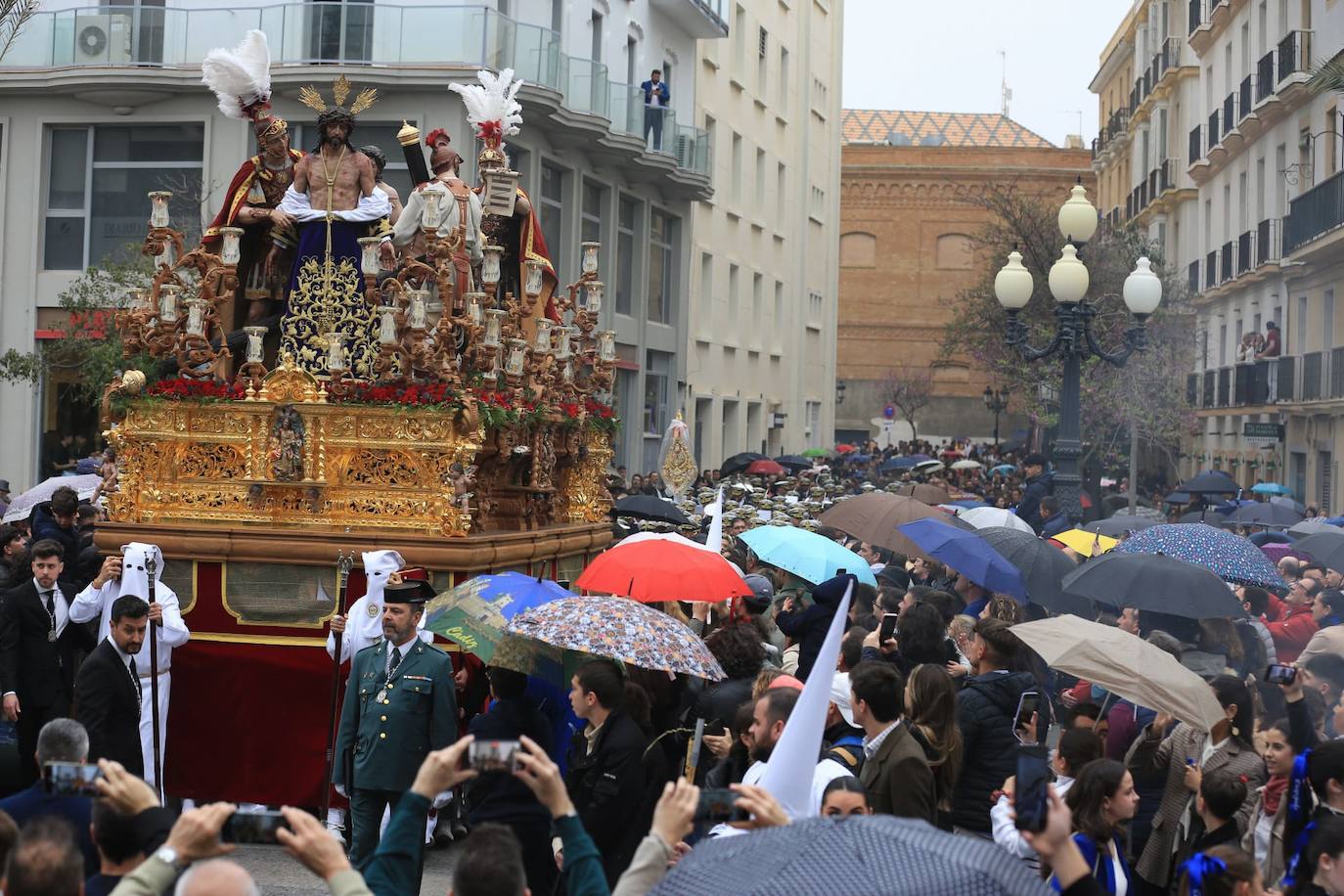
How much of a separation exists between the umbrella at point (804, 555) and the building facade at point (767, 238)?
23325 mm

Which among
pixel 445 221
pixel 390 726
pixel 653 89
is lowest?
pixel 390 726

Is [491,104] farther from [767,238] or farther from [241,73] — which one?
[767,238]

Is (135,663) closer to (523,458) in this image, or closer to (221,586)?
(221,586)

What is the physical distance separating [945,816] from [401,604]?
2.95 metres

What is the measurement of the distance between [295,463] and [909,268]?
63.7 m

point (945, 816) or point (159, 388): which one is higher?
point (159, 388)

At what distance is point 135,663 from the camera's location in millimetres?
9680

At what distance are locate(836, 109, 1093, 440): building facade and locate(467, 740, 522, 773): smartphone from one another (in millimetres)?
68105

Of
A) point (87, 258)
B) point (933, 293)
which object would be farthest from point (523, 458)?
point (933, 293)

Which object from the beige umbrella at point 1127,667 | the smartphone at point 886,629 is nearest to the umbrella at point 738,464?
the smartphone at point 886,629

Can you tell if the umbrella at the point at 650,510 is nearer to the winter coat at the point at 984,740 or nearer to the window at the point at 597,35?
the winter coat at the point at 984,740

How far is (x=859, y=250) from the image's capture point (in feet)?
241

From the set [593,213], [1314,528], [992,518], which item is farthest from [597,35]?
[1314,528]

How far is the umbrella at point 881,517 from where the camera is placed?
13.7m
